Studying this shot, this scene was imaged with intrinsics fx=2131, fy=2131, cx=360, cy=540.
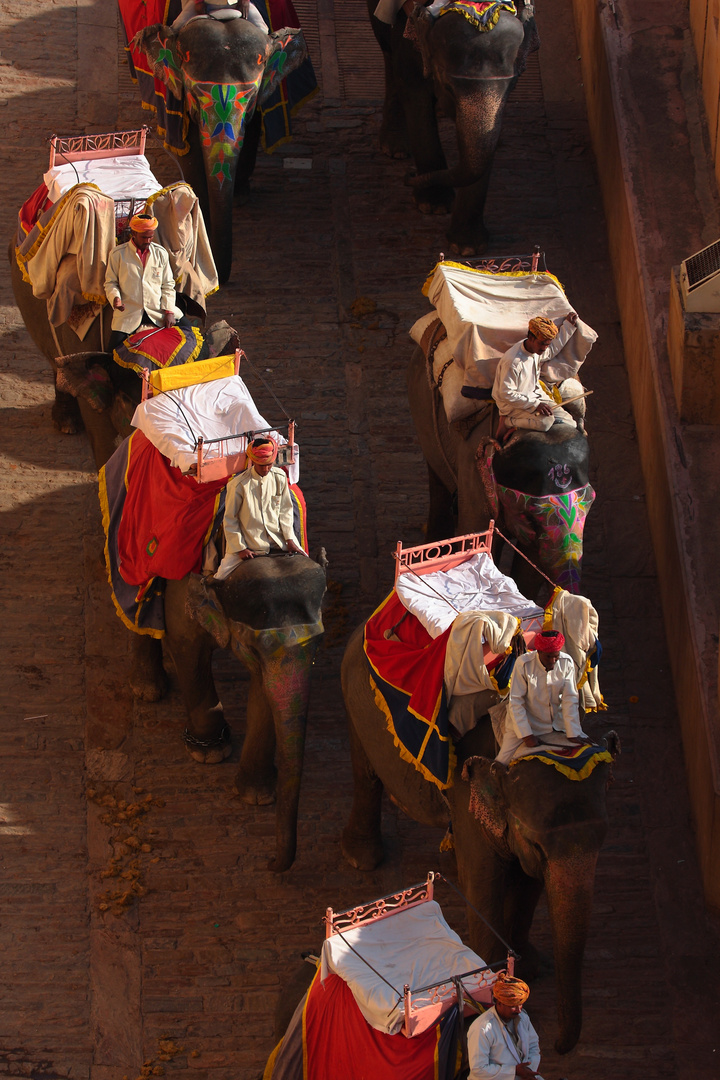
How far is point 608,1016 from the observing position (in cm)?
1202

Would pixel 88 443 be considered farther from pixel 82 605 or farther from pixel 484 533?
pixel 484 533

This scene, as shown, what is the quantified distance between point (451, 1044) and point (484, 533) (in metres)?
3.49

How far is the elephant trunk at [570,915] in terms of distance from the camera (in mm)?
10336

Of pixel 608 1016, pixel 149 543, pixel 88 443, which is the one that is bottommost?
pixel 608 1016

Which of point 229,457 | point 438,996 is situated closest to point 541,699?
point 438,996

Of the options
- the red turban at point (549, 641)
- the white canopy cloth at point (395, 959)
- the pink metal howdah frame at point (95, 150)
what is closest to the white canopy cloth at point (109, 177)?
the pink metal howdah frame at point (95, 150)

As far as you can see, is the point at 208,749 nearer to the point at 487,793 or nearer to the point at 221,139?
the point at 487,793

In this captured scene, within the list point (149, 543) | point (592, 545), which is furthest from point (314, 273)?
point (149, 543)

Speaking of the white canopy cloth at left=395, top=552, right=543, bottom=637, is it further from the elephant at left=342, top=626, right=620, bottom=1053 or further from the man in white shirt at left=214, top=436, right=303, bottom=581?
the man in white shirt at left=214, top=436, right=303, bottom=581

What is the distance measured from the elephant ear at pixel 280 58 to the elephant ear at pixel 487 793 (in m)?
7.36

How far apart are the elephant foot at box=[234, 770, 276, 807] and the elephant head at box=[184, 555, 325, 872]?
0.69 m

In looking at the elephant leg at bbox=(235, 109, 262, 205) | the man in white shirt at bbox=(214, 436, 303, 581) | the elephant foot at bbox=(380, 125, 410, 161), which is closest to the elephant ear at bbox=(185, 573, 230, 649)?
the man in white shirt at bbox=(214, 436, 303, 581)

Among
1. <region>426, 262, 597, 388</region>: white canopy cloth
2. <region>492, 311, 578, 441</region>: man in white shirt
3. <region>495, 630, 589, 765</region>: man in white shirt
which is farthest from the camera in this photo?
<region>426, 262, 597, 388</region>: white canopy cloth

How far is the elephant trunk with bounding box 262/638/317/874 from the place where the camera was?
1187cm
